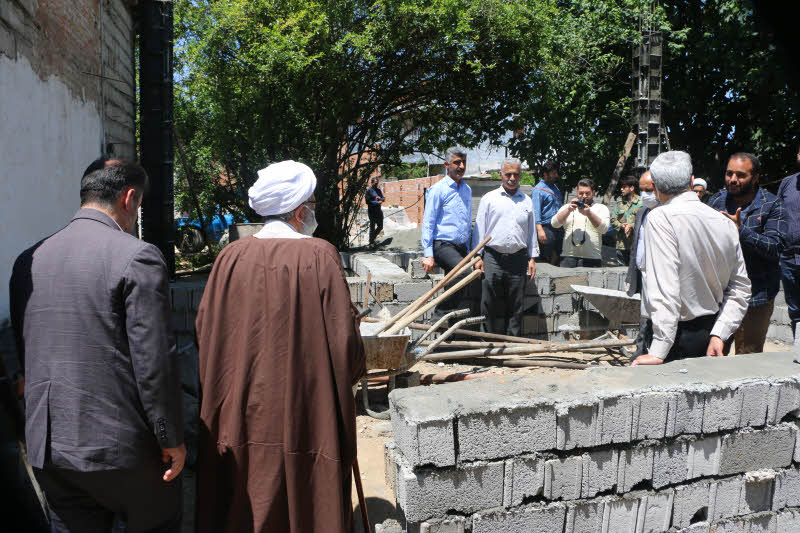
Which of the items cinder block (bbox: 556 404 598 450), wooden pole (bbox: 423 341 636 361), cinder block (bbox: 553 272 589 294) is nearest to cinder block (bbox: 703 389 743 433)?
cinder block (bbox: 556 404 598 450)

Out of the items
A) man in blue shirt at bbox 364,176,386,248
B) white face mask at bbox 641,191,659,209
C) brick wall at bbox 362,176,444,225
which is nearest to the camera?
white face mask at bbox 641,191,659,209

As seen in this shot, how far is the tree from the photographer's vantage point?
399 inches

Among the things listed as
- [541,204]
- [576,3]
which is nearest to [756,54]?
[576,3]

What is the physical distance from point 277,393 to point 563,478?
4.10 ft

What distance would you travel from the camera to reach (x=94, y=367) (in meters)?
2.12

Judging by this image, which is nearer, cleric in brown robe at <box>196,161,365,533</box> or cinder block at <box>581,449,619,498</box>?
cleric in brown robe at <box>196,161,365,533</box>

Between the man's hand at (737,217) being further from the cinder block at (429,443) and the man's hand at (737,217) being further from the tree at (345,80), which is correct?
the tree at (345,80)

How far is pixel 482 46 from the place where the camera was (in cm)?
1120

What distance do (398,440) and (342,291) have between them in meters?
0.66

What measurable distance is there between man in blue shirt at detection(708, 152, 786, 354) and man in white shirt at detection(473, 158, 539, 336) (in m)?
2.03

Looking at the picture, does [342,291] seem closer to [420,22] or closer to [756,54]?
[420,22]

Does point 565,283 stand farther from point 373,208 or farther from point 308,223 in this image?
point 373,208

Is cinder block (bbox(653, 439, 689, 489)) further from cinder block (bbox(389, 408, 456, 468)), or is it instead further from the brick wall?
the brick wall

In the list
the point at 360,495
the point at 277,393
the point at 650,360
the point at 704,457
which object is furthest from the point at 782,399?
the point at 277,393
